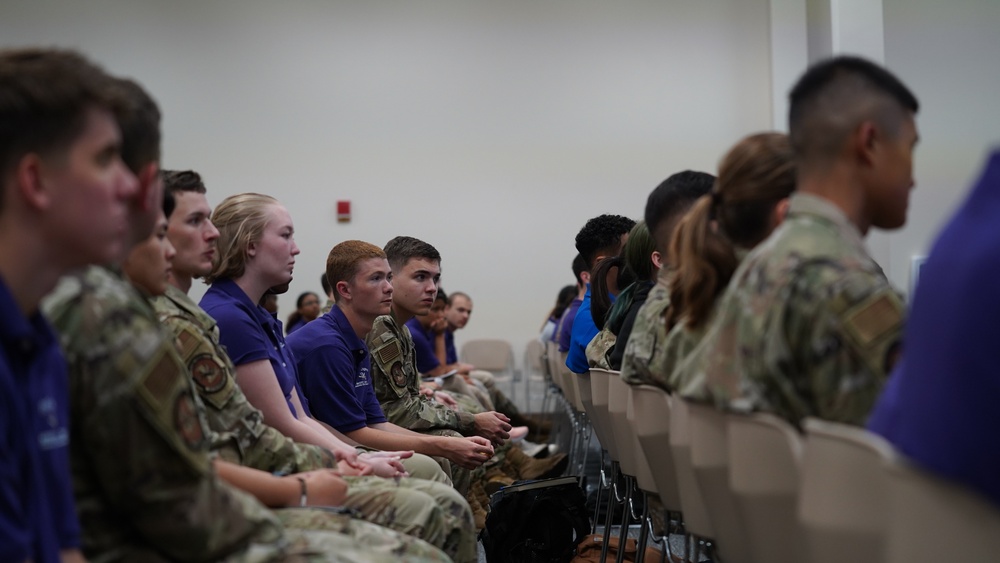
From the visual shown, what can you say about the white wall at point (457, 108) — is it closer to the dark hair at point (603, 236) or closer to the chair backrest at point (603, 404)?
the dark hair at point (603, 236)

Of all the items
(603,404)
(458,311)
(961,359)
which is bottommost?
(458,311)

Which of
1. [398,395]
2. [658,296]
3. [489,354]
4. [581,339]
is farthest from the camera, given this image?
[489,354]

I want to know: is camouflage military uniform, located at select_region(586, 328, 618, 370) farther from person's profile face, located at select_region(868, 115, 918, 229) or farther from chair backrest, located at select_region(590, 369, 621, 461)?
person's profile face, located at select_region(868, 115, 918, 229)

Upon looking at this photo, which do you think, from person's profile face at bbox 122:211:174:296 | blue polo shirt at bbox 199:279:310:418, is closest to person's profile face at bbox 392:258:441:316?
blue polo shirt at bbox 199:279:310:418

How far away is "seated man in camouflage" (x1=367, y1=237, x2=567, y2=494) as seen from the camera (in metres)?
3.72

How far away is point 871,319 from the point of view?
Result: 1436mm

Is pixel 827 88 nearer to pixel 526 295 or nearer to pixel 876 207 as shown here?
pixel 876 207

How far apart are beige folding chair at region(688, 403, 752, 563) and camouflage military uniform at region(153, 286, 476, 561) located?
0.66 m

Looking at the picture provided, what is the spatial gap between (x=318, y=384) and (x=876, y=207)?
79.1 inches

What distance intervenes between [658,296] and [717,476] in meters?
0.96

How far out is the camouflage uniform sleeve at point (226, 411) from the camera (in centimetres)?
202

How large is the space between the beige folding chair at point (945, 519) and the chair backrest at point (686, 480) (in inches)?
33.1

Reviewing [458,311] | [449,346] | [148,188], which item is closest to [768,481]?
[148,188]

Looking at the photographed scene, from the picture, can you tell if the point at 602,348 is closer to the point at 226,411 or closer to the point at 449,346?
the point at 226,411
